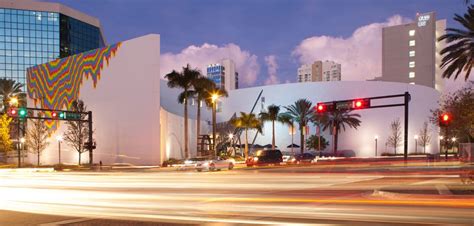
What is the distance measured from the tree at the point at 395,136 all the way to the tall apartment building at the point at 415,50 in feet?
160

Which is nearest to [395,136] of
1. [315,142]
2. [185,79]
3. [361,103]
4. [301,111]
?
[315,142]

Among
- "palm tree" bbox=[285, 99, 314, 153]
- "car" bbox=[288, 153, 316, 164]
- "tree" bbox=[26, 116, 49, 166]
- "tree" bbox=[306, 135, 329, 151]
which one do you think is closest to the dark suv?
"car" bbox=[288, 153, 316, 164]

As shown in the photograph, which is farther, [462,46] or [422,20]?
[422,20]

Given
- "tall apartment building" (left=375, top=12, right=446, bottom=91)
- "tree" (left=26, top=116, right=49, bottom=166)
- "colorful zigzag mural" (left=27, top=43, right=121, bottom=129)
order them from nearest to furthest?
"colorful zigzag mural" (left=27, top=43, right=121, bottom=129), "tree" (left=26, top=116, right=49, bottom=166), "tall apartment building" (left=375, top=12, right=446, bottom=91)

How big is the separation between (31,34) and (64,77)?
4343 centimetres

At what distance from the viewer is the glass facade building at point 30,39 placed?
331 feet

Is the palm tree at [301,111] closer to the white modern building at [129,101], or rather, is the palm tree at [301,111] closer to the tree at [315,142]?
the tree at [315,142]

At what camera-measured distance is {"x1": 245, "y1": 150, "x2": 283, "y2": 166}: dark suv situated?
44.3 m

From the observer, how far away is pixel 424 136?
95.0m

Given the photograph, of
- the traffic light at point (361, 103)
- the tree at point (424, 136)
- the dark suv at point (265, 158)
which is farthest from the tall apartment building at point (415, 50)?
the traffic light at point (361, 103)

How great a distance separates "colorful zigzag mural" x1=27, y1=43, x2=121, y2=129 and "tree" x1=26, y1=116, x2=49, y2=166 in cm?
309

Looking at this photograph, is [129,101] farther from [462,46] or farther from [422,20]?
[422,20]

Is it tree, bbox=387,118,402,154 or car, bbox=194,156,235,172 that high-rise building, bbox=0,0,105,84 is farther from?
car, bbox=194,156,235,172

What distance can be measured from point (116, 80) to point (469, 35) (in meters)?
41.1
